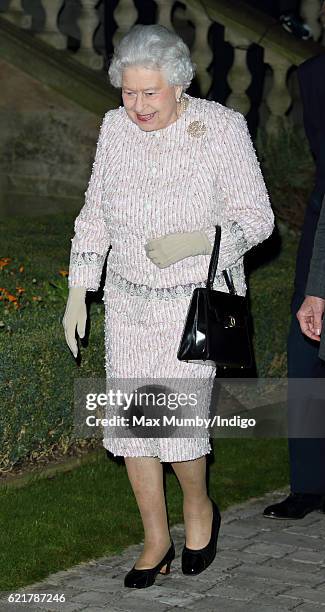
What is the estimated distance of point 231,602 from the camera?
5645 mm

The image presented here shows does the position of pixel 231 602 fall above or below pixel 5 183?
below

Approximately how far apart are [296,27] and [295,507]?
22.7 ft

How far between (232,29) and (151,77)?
6252 mm

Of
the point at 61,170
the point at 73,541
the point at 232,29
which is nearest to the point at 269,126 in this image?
the point at 232,29

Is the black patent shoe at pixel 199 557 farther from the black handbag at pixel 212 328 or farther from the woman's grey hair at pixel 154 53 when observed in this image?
the woman's grey hair at pixel 154 53

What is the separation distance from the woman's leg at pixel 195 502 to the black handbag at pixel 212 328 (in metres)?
0.47

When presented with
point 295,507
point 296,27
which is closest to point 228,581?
point 295,507

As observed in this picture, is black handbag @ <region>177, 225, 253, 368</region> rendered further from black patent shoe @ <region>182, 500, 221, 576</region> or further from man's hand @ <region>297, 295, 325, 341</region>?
black patent shoe @ <region>182, 500, 221, 576</region>

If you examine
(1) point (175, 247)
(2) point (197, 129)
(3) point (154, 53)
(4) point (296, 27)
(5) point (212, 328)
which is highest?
(4) point (296, 27)

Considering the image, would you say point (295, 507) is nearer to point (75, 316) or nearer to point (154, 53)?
point (75, 316)

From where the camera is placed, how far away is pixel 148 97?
5.59 meters

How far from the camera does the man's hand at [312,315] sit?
18.0 ft

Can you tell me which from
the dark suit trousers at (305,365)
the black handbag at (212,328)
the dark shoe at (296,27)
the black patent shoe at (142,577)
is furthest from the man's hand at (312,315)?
the dark shoe at (296,27)

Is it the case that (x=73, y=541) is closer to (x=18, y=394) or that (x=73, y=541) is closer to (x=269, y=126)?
(x=18, y=394)
